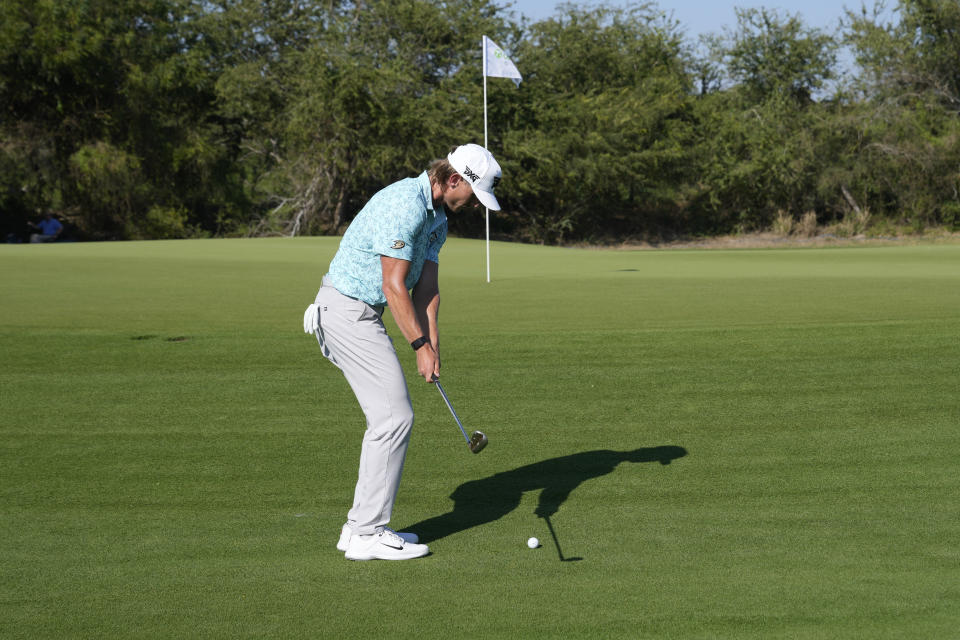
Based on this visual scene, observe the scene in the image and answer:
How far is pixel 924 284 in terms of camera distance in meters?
19.0

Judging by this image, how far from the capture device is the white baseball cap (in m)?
4.69

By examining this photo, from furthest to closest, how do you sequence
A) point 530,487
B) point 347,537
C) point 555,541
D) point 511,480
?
point 511,480, point 530,487, point 555,541, point 347,537

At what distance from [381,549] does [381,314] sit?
1116mm

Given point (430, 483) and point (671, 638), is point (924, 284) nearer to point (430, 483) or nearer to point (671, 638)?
point (430, 483)

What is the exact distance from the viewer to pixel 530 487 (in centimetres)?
616

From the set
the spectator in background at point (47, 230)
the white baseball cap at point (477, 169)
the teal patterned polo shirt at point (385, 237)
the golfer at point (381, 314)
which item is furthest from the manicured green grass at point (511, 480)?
the spectator in background at point (47, 230)

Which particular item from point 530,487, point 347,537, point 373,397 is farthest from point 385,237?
point 530,487

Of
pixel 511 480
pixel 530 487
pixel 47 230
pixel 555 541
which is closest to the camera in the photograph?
pixel 555 541

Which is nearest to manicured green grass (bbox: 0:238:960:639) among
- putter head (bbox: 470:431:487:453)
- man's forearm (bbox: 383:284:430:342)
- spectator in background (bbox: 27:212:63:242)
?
putter head (bbox: 470:431:487:453)

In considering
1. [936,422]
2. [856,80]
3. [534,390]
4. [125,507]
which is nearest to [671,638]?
[125,507]

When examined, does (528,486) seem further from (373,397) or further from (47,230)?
(47,230)

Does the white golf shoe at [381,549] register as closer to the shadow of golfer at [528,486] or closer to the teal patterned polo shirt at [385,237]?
the shadow of golfer at [528,486]

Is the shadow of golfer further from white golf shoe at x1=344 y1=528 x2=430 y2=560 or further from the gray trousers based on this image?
the gray trousers

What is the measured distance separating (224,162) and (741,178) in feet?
83.8
